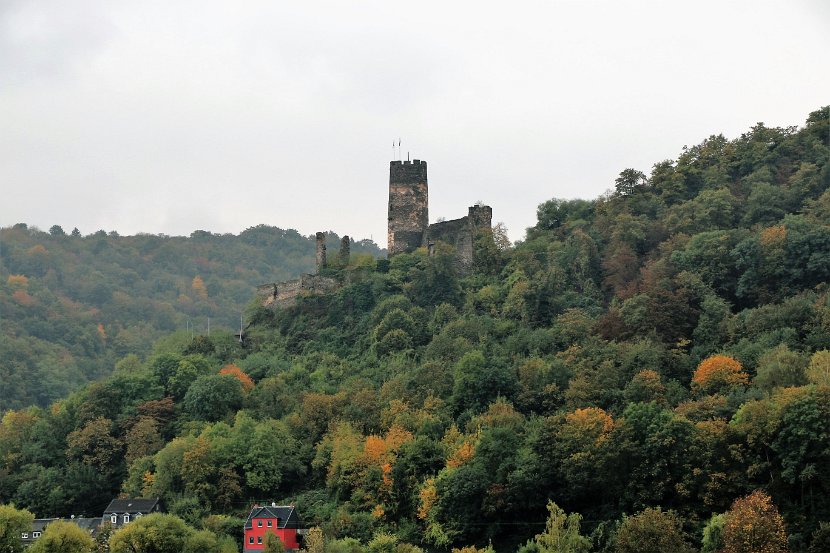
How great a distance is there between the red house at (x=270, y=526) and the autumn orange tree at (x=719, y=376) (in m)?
15.9

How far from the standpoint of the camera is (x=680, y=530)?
51531 millimetres

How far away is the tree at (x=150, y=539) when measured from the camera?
56812 mm

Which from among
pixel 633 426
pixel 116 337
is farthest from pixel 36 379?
pixel 633 426

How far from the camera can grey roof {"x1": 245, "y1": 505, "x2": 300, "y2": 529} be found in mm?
59719

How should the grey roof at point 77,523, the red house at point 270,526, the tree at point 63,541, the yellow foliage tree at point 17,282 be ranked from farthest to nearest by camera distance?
the yellow foliage tree at point 17,282
the grey roof at point 77,523
the red house at point 270,526
the tree at point 63,541

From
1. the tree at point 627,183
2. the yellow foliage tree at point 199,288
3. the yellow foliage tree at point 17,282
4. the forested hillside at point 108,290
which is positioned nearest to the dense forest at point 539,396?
the tree at point 627,183

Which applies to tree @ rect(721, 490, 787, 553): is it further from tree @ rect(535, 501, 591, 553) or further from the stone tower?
the stone tower

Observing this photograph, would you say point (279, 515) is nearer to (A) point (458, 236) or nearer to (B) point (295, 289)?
(B) point (295, 289)

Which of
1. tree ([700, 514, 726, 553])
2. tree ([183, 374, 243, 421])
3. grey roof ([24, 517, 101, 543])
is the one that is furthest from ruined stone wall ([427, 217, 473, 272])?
tree ([700, 514, 726, 553])

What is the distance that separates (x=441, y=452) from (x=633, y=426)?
8.29m

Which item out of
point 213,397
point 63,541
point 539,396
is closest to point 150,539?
point 63,541

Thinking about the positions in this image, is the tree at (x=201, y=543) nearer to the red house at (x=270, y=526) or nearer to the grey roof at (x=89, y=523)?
the red house at (x=270, y=526)

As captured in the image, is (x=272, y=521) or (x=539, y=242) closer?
(x=272, y=521)

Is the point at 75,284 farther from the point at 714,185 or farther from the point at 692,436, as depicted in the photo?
the point at 692,436
